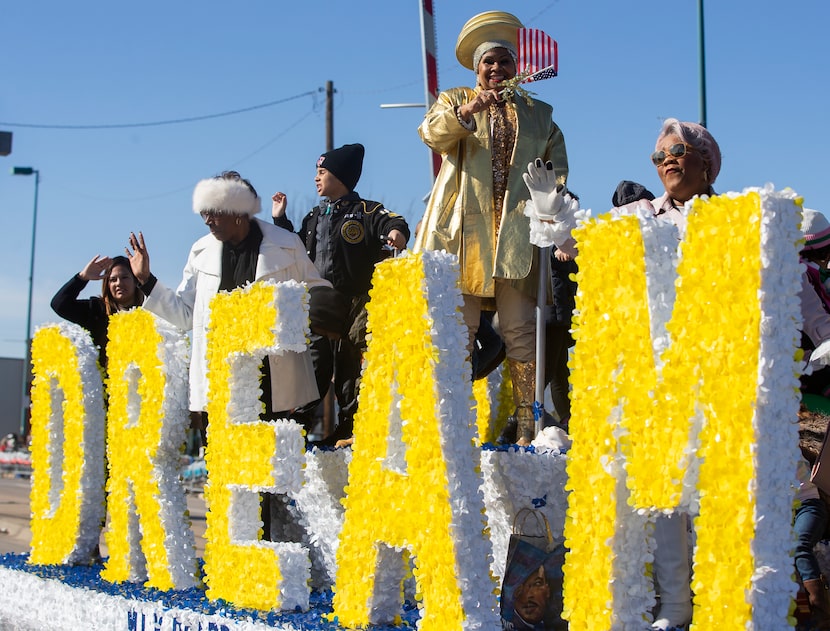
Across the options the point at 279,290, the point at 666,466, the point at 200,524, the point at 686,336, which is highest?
the point at 279,290

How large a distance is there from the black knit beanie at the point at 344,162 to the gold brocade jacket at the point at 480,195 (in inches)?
37.7

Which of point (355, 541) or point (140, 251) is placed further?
point (140, 251)

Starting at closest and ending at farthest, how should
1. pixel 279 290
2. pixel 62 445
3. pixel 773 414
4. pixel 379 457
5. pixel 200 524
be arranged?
pixel 773 414 → pixel 379 457 → pixel 279 290 → pixel 62 445 → pixel 200 524

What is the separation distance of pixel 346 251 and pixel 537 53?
1.60m

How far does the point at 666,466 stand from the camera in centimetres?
333

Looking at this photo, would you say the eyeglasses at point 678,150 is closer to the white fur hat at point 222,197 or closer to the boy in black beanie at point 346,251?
the boy in black beanie at point 346,251

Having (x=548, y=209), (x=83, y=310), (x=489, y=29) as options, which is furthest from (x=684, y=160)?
(x=83, y=310)

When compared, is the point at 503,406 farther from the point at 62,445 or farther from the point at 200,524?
the point at 200,524

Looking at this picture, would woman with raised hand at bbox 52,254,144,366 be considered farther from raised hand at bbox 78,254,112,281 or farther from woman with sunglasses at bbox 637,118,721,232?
woman with sunglasses at bbox 637,118,721,232

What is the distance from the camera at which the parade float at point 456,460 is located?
3080 mm

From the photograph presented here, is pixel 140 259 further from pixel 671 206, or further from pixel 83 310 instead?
pixel 671 206

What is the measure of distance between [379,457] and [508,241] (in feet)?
4.14

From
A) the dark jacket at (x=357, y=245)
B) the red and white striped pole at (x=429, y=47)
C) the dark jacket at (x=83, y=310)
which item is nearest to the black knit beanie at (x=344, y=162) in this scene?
the dark jacket at (x=357, y=245)

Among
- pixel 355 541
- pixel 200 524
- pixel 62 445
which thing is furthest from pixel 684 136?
pixel 200 524
